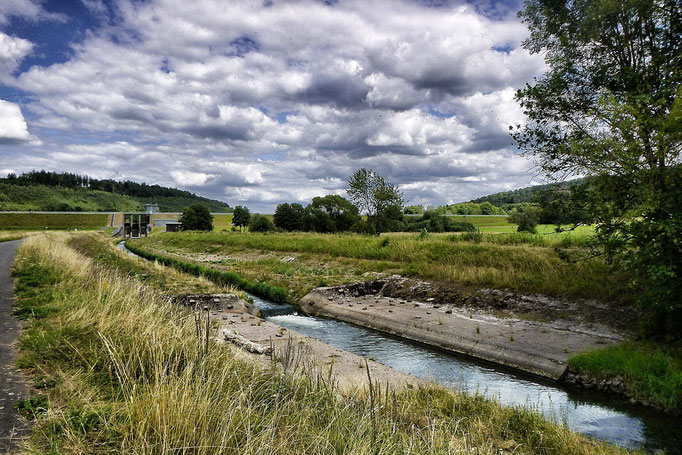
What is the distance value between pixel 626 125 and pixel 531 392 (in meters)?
8.91

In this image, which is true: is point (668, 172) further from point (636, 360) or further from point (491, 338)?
point (491, 338)

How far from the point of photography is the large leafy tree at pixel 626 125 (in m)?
11.4

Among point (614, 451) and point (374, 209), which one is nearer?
point (614, 451)

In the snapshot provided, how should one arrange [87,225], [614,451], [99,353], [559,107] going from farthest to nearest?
[87,225] → [559,107] → [614,451] → [99,353]

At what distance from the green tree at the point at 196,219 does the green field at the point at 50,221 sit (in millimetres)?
40280

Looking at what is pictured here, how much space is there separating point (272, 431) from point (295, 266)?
29665mm

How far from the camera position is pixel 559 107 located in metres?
17.9

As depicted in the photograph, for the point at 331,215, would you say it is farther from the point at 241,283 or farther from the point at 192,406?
the point at 192,406

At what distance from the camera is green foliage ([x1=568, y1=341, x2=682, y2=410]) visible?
10.3 metres

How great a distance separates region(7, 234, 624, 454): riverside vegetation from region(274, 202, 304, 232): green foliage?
256ft

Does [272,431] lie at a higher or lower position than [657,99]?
lower

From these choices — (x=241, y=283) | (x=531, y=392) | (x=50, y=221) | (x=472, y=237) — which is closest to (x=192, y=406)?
(x=531, y=392)

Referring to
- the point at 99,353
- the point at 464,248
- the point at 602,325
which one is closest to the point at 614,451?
the point at 602,325

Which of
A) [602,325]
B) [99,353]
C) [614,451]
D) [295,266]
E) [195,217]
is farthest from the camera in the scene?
[195,217]
